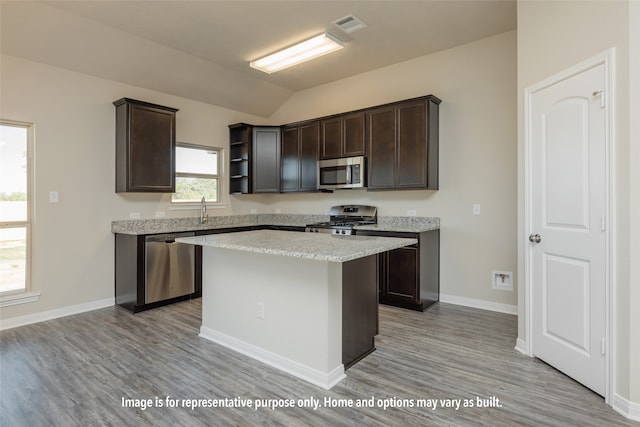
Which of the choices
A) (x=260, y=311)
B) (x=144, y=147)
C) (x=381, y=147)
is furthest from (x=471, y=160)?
(x=144, y=147)

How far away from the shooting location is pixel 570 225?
2.36m

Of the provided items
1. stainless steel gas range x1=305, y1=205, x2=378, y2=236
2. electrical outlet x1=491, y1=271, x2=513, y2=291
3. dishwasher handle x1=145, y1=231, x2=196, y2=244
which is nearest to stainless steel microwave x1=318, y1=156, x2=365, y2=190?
stainless steel gas range x1=305, y1=205, x2=378, y2=236

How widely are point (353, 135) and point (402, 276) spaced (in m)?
1.92

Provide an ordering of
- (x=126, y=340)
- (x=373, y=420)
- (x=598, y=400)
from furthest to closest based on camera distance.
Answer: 1. (x=126, y=340)
2. (x=598, y=400)
3. (x=373, y=420)

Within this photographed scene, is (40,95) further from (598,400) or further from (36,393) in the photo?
(598,400)

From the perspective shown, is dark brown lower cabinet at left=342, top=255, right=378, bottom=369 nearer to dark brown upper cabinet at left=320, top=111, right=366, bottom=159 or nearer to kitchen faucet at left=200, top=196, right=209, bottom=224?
dark brown upper cabinet at left=320, top=111, right=366, bottom=159

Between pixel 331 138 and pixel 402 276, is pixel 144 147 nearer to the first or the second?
pixel 331 138

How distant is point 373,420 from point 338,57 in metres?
3.94

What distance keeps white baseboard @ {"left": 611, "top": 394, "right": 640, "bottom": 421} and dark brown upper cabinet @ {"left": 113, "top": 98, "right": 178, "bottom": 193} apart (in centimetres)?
451

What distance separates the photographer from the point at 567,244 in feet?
7.79

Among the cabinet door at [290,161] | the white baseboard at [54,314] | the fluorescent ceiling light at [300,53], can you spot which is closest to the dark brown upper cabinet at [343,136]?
the cabinet door at [290,161]

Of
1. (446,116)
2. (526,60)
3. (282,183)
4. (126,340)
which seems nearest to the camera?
(526,60)

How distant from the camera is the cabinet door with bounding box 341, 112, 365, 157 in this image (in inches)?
176

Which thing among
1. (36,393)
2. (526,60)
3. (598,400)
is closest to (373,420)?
(598,400)
